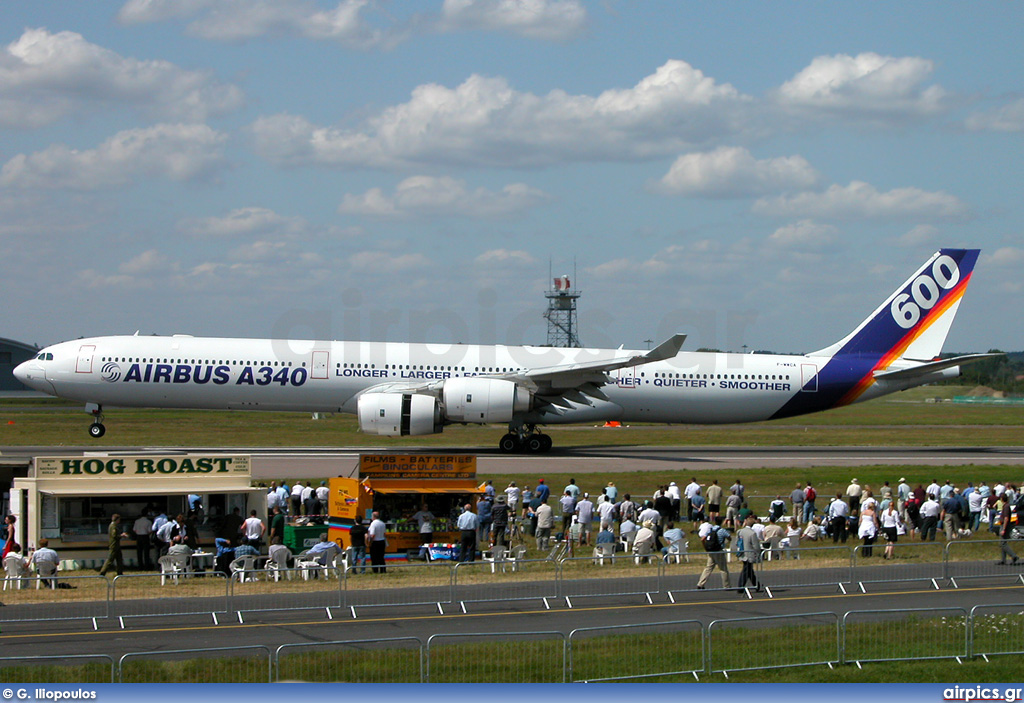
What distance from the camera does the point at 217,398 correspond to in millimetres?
41469

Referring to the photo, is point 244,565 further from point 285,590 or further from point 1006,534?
point 1006,534

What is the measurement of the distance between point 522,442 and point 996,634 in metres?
29.6

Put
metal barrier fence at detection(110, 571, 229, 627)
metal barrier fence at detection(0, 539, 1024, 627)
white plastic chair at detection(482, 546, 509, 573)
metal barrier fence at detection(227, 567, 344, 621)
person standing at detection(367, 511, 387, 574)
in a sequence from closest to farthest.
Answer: metal barrier fence at detection(110, 571, 229, 627), metal barrier fence at detection(0, 539, 1024, 627), metal barrier fence at detection(227, 567, 344, 621), white plastic chair at detection(482, 546, 509, 573), person standing at detection(367, 511, 387, 574)

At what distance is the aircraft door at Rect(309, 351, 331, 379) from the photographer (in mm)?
41438

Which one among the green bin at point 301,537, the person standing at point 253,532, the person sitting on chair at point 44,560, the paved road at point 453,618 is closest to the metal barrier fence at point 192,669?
the paved road at point 453,618

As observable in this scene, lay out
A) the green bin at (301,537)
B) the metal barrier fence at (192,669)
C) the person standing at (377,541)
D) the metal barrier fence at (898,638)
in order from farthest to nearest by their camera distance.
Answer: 1. the green bin at (301,537)
2. the person standing at (377,541)
3. the metal barrier fence at (898,638)
4. the metal barrier fence at (192,669)

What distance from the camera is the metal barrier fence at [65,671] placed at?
1227cm

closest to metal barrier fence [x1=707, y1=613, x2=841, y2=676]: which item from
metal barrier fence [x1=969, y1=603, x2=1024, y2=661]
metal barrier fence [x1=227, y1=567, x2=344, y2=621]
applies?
metal barrier fence [x1=969, y1=603, x2=1024, y2=661]

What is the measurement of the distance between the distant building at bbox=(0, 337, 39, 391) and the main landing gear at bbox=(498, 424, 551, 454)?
10038 centimetres

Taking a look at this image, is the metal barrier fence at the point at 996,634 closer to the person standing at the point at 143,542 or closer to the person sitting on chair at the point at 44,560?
the person sitting on chair at the point at 44,560

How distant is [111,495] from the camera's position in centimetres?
2392

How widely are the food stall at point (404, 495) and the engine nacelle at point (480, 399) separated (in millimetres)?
14078
